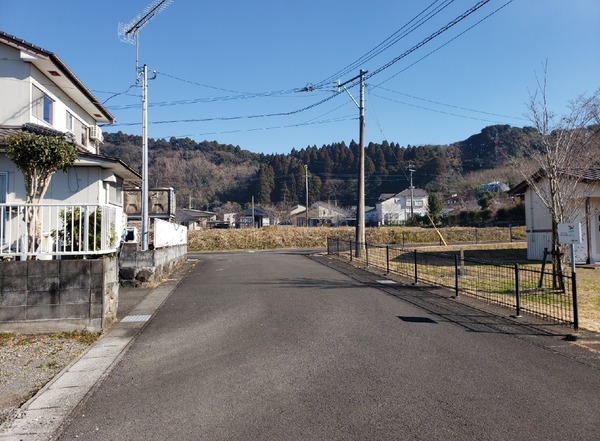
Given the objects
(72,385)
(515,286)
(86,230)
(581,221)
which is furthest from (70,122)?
(581,221)

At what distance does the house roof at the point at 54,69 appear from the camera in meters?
12.9

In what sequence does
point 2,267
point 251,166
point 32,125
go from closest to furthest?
point 2,267, point 32,125, point 251,166

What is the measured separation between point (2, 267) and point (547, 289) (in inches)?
471

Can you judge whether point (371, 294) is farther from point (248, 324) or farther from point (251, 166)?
point (251, 166)

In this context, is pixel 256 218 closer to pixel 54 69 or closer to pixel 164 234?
pixel 164 234

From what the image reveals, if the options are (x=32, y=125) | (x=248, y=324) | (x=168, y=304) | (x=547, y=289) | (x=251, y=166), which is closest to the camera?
(x=248, y=324)

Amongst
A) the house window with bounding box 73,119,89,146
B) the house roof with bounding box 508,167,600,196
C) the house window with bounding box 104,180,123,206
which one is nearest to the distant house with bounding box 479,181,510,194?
the house roof with bounding box 508,167,600,196

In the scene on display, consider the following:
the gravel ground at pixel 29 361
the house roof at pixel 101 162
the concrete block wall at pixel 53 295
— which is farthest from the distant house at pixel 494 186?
the gravel ground at pixel 29 361

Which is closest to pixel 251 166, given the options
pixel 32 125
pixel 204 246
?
pixel 204 246

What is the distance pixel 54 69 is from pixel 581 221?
2103 centimetres

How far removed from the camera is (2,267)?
280 inches

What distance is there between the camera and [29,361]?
595 centimetres

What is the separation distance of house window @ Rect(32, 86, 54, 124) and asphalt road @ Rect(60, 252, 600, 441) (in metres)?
9.08

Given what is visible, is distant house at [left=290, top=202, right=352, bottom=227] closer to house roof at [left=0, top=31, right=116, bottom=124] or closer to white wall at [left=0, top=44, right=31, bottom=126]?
house roof at [left=0, top=31, right=116, bottom=124]
